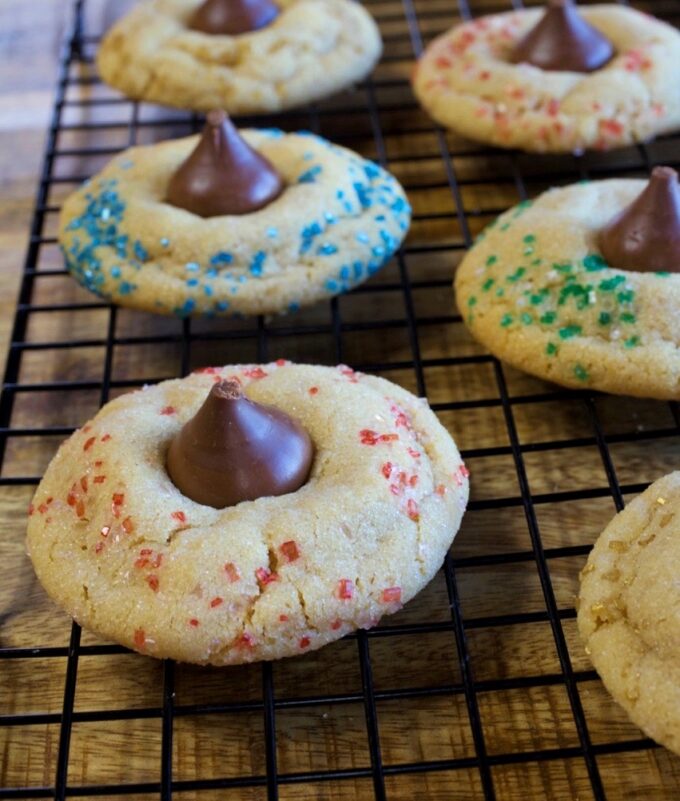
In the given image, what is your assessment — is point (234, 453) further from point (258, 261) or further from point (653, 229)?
point (653, 229)

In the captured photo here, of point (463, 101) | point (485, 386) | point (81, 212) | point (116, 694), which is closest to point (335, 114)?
point (463, 101)

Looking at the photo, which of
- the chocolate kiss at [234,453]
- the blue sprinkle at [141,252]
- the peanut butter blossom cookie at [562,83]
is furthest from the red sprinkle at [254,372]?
the peanut butter blossom cookie at [562,83]

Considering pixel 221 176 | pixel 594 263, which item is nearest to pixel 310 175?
pixel 221 176

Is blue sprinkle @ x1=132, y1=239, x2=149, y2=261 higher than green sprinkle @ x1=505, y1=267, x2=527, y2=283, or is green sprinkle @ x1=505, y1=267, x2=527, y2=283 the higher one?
green sprinkle @ x1=505, y1=267, x2=527, y2=283

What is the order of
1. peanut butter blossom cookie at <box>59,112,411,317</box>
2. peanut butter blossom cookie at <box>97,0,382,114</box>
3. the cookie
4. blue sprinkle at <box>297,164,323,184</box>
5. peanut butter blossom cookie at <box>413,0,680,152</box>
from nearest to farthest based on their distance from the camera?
1. the cookie
2. peanut butter blossom cookie at <box>59,112,411,317</box>
3. blue sprinkle at <box>297,164,323,184</box>
4. peanut butter blossom cookie at <box>413,0,680,152</box>
5. peanut butter blossom cookie at <box>97,0,382,114</box>

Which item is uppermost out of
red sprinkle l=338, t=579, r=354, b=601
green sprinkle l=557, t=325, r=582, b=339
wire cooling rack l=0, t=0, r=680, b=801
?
red sprinkle l=338, t=579, r=354, b=601

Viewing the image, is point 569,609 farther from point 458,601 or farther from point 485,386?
point 485,386

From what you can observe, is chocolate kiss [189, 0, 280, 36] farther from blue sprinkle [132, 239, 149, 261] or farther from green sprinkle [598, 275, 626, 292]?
green sprinkle [598, 275, 626, 292]

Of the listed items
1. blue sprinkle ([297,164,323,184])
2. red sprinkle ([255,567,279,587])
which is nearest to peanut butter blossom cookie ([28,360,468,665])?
red sprinkle ([255,567,279,587])
